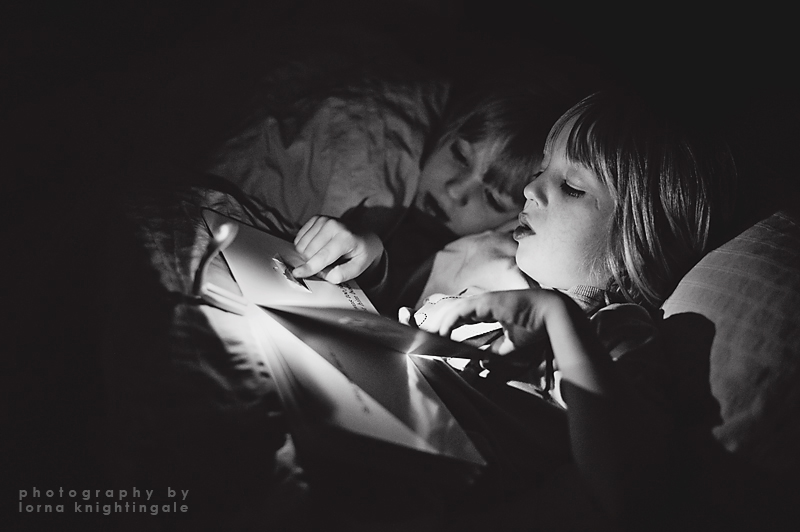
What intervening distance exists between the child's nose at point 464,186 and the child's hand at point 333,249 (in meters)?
0.15

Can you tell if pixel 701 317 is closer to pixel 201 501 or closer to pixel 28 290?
pixel 201 501

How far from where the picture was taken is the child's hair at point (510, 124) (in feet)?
2.55

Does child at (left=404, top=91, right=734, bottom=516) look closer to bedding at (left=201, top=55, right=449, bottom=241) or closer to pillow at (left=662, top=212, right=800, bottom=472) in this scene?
pillow at (left=662, top=212, right=800, bottom=472)

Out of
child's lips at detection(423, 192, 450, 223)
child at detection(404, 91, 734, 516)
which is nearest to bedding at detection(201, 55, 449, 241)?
child's lips at detection(423, 192, 450, 223)

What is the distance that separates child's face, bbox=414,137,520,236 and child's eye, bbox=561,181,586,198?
146 millimetres

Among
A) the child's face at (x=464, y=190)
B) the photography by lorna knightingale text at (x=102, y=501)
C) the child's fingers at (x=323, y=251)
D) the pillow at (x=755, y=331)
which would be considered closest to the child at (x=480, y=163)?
the child's face at (x=464, y=190)

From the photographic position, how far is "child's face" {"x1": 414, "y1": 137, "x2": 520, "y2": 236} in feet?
2.57

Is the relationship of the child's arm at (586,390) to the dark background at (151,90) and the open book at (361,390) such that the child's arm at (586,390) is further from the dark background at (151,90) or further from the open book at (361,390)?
the dark background at (151,90)

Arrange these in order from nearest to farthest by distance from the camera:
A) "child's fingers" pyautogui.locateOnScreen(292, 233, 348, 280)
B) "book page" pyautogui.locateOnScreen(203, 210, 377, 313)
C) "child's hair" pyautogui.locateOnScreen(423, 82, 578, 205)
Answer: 1. "book page" pyautogui.locateOnScreen(203, 210, 377, 313)
2. "child's fingers" pyautogui.locateOnScreen(292, 233, 348, 280)
3. "child's hair" pyautogui.locateOnScreen(423, 82, 578, 205)

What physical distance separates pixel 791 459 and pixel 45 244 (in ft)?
2.13

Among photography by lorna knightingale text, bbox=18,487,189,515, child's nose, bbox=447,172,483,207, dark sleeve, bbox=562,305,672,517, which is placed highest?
child's nose, bbox=447,172,483,207

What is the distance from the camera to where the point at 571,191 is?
2.10ft

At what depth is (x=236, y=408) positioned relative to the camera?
453 mm

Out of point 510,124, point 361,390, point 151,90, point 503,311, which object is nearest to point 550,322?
point 503,311
